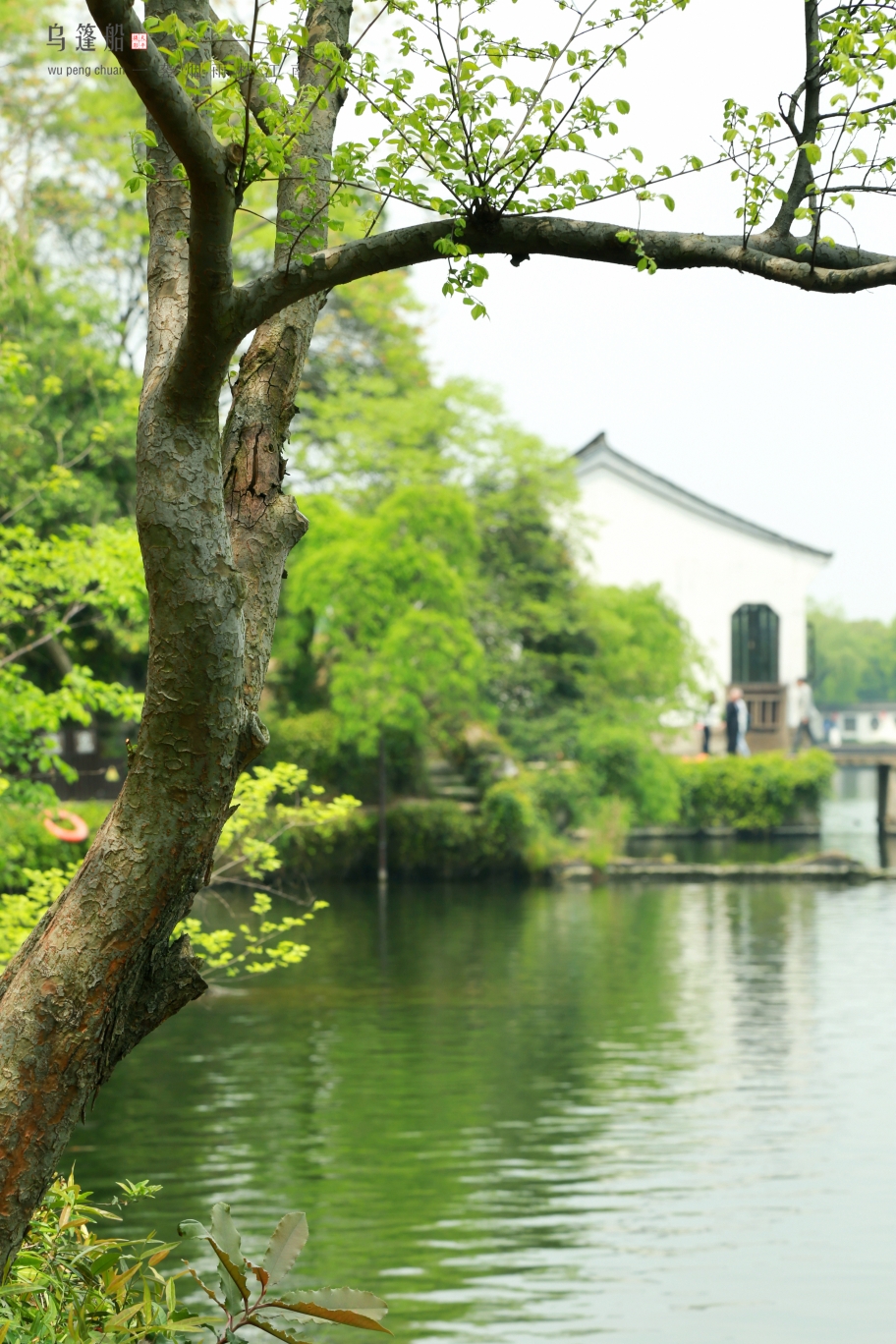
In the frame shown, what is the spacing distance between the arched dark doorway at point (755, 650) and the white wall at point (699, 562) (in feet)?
0.68

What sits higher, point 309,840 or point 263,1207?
point 309,840

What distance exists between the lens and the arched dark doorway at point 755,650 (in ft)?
137

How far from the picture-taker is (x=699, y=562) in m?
42.2

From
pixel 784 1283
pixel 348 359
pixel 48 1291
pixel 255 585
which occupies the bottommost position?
pixel 784 1283

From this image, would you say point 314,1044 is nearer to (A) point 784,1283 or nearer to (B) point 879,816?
(A) point 784,1283

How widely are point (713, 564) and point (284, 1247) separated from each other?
129 feet

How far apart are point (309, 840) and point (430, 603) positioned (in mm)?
4407

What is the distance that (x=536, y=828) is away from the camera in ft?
88.7

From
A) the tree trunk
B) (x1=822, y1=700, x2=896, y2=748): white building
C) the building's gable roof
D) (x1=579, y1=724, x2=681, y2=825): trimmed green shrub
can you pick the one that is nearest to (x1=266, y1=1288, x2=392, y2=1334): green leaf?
the tree trunk

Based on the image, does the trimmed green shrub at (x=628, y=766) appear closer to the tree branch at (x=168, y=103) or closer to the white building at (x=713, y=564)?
the white building at (x=713, y=564)

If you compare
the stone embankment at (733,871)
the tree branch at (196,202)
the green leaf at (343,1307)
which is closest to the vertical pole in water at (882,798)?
the stone embankment at (733,871)

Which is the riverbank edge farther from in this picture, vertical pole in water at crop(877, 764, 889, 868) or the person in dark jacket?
the person in dark jacket

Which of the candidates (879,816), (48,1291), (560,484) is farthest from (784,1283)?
(879,816)

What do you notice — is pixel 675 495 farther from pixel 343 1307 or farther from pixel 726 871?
pixel 343 1307
